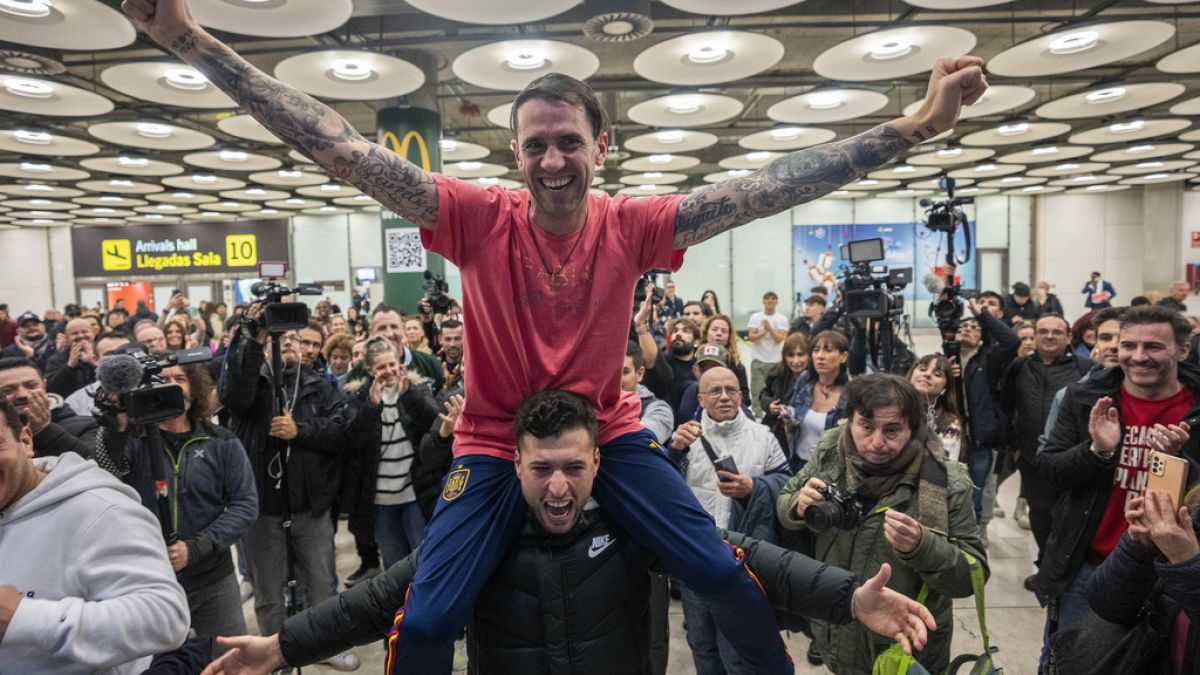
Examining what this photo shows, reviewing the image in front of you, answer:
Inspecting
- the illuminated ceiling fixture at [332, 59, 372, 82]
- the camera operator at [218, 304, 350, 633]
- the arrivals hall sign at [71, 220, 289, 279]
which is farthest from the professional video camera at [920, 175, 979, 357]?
the arrivals hall sign at [71, 220, 289, 279]

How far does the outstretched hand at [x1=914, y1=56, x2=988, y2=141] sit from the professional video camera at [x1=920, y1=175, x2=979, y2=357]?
8.65 ft

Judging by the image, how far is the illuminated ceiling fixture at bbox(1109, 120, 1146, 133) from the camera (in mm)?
10055

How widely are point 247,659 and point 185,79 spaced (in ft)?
23.2

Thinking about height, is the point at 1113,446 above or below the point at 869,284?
below

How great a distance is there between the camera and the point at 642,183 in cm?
1484

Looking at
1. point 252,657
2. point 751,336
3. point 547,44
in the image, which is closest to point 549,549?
point 252,657

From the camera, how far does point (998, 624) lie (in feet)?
12.5

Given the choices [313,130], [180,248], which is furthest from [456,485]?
[180,248]

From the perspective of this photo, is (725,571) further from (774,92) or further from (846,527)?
(774,92)

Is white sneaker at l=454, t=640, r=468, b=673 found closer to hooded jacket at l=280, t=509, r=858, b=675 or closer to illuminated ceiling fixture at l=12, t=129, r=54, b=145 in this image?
hooded jacket at l=280, t=509, r=858, b=675

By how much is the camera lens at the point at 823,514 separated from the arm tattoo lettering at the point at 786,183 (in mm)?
1040

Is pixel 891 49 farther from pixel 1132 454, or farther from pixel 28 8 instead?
pixel 28 8

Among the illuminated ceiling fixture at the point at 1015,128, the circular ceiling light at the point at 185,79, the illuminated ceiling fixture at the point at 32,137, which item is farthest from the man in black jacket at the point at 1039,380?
the illuminated ceiling fixture at the point at 32,137

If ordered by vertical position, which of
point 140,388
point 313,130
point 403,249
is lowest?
point 140,388
